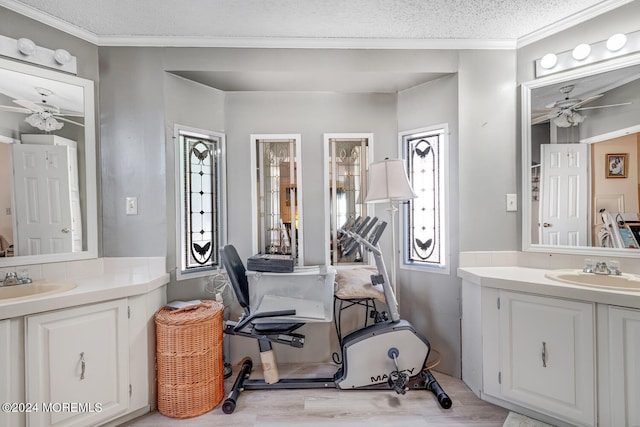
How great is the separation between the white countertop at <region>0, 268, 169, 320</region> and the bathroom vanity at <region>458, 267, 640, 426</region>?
2.13 meters

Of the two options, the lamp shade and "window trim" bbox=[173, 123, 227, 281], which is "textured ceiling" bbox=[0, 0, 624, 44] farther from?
the lamp shade

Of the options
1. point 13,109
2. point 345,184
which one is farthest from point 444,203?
point 13,109

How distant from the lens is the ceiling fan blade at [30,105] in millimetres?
1854

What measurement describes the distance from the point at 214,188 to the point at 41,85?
4.11 ft

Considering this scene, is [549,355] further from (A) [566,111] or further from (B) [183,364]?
(B) [183,364]

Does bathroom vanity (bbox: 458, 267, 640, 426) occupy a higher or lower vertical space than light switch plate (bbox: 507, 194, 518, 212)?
lower

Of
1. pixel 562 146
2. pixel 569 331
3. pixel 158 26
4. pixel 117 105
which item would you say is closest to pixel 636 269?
pixel 569 331

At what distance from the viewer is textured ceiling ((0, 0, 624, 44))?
6.04ft

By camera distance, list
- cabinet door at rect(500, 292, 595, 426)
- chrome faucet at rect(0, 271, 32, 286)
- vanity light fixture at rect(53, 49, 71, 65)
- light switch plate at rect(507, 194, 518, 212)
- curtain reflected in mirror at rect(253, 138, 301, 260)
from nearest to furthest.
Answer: cabinet door at rect(500, 292, 595, 426), chrome faucet at rect(0, 271, 32, 286), vanity light fixture at rect(53, 49, 71, 65), light switch plate at rect(507, 194, 518, 212), curtain reflected in mirror at rect(253, 138, 301, 260)

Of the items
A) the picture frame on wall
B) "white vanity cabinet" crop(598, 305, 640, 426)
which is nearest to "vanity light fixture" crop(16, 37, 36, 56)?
"white vanity cabinet" crop(598, 305, 640, 426)

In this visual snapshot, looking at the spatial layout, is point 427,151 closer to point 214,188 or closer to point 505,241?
point 505,241

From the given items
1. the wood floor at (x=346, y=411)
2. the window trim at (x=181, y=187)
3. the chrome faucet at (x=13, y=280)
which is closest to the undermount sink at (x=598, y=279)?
Answer: the wood floor at (x=346, y=411)

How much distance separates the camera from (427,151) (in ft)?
7.99

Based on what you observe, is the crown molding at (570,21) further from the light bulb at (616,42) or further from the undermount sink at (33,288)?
the undermount sink at (33,288)
